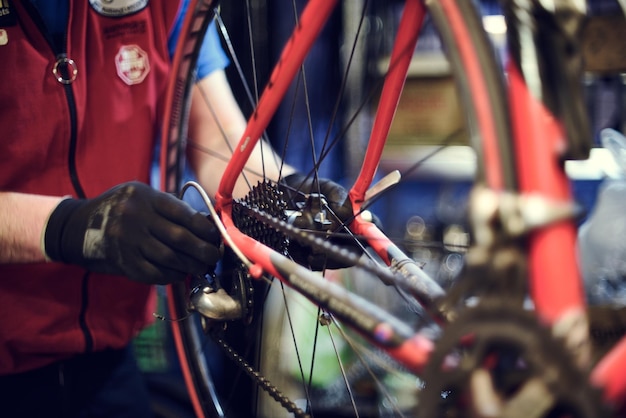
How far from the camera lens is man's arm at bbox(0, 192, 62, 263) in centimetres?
80

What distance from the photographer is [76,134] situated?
89cm

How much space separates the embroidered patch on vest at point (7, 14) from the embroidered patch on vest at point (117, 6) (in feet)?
0.38

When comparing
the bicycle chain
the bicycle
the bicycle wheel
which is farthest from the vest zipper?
the bicycle

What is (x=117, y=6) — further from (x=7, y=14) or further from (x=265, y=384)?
(x=265, y=384)

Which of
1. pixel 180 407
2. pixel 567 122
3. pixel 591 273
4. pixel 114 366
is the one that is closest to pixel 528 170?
pixel 567 122

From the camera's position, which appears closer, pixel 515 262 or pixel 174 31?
pixel 515 262

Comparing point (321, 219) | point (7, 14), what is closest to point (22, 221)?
point (7, 14)

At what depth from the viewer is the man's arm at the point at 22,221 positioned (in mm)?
804

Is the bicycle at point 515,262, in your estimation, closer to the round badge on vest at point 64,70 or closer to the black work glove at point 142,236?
the black work glove at point 142,236

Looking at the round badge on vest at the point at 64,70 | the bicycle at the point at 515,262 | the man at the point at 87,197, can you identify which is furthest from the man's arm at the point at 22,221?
the bicycle at the point at 515,262

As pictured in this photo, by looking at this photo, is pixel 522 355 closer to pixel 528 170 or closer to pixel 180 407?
pixel 528 170

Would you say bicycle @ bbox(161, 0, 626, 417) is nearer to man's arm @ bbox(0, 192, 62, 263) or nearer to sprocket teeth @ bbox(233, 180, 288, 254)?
sprocket teeth @ bbox(233, 180, 288, 254)

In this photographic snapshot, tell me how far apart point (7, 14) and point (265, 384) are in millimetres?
564

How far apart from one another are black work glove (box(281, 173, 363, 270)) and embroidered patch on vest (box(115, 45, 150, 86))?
1.03 feet
